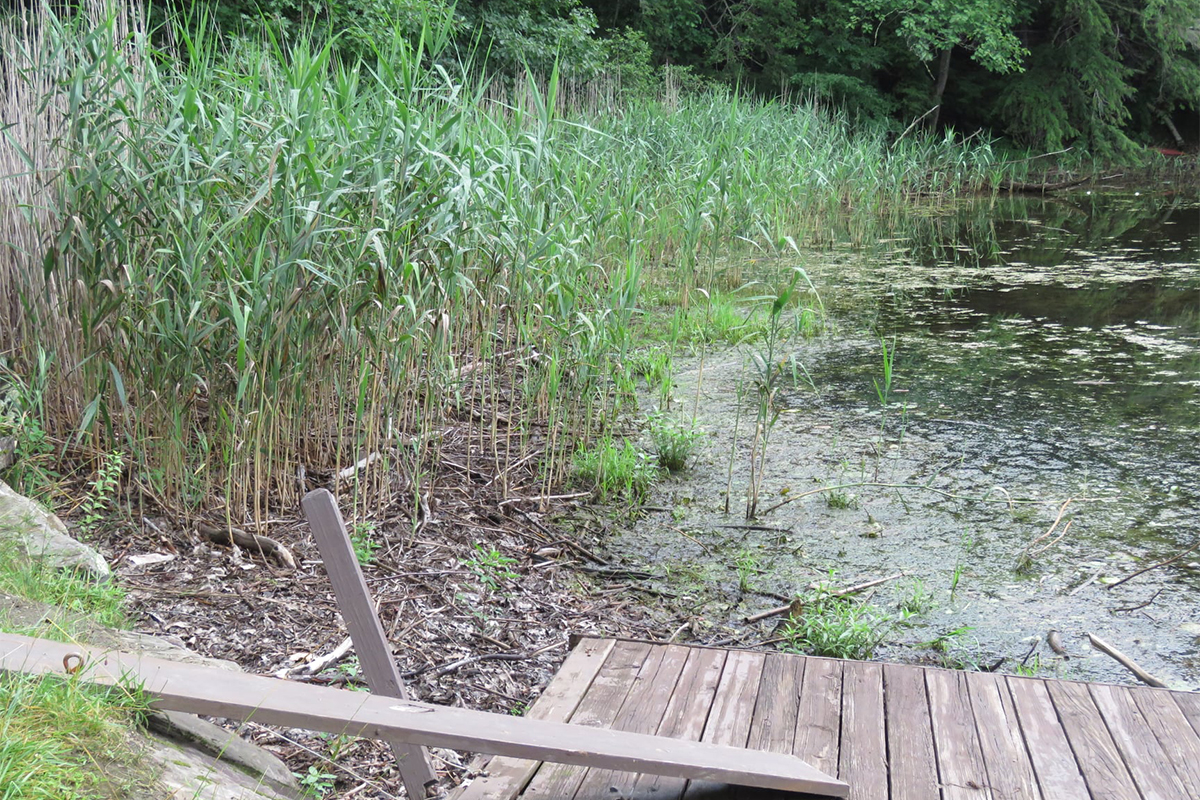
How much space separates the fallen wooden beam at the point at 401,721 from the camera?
60.4 inches

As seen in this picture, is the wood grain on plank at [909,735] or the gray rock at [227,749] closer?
the gray rock at [227,749]

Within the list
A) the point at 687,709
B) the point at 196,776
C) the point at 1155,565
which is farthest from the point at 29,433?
the point at 1155,565

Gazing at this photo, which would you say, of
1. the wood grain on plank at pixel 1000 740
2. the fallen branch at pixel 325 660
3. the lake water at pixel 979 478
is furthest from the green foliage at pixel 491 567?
the wood grain on plank at pixel 1000 740

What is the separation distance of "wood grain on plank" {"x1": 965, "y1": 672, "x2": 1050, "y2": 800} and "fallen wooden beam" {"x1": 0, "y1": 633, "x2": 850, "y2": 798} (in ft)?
1.24

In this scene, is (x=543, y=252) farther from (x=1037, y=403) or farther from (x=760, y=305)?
(x=760, y=305)

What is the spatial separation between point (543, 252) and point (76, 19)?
5.62 feet

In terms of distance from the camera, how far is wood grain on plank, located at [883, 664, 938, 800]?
1831 mm

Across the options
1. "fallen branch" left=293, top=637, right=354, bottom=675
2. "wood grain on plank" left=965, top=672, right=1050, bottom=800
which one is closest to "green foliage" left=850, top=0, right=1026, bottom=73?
"wood grain on plank" left=965, top=672, right=1050, bottom=800

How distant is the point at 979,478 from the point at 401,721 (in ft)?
9.95

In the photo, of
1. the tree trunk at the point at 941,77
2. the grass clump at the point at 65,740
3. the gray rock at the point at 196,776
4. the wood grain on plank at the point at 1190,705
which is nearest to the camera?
the grass clump at the point at 65,740

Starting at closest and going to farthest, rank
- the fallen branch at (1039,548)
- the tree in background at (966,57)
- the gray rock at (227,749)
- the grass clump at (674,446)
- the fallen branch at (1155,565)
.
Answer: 1. the gray rock at (227,749)
2. the fallen branch at (1155,565)
3. the fallen branch at (1039,548)
4. the grass clump at (674,446)
5. the tree in background at (966,57)

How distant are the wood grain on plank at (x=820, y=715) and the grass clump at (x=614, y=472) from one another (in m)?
→ 1.54

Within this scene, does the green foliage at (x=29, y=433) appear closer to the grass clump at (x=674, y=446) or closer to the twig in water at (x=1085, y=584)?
the grass clump at (x=674, y=446)

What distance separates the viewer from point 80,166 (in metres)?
2.90
